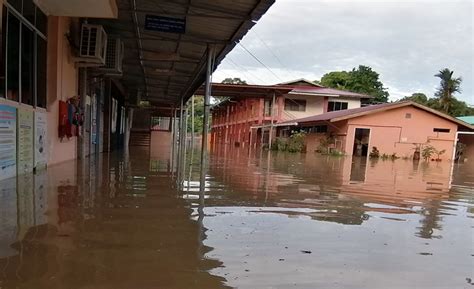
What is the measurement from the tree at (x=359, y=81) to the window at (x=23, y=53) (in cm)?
5215

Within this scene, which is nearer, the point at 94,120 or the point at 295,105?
the point at 94,120

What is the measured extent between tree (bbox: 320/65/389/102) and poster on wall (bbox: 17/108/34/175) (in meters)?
53.0

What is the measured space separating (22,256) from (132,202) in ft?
8.25

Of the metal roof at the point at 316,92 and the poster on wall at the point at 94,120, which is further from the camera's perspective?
the metal roof at the point at 316,92

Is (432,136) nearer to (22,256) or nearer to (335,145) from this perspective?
(335,145)

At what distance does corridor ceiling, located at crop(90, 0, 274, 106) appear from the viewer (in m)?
7.94

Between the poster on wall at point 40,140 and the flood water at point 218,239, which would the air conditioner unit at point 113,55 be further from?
the flood water at point 218,239

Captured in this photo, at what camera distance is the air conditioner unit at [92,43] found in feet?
32.6

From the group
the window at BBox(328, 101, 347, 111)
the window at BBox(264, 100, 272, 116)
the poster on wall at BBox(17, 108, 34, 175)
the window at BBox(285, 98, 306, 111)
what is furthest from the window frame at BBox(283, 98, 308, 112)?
the poster on wall at BBox(17, 108, 34, 175)

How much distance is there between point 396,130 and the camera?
29.1m

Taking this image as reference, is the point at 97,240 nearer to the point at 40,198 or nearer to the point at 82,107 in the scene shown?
the point at 40,198

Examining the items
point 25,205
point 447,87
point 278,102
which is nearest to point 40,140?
point 25,205

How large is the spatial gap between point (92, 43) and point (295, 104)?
2970 centimetres

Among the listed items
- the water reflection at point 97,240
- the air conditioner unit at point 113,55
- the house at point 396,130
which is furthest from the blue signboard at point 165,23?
the house at point 396,130
